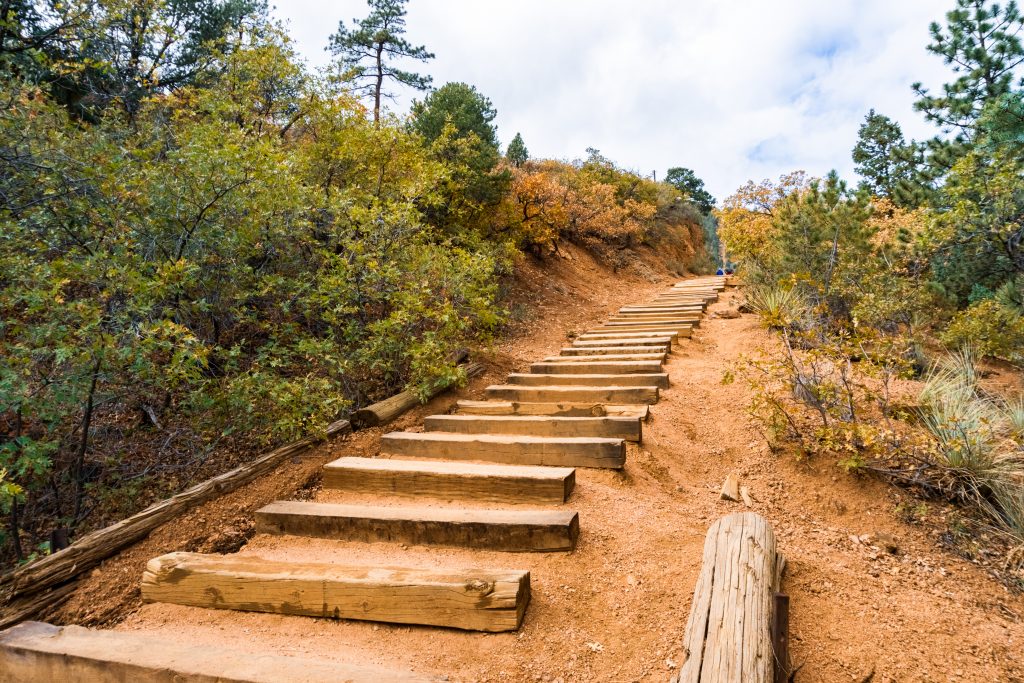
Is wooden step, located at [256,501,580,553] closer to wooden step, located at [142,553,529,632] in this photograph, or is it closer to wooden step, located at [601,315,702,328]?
wooden step, located at [142,553,529,632]

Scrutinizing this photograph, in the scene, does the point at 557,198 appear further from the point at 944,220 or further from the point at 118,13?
the point at 118,13

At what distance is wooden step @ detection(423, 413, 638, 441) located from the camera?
404cm

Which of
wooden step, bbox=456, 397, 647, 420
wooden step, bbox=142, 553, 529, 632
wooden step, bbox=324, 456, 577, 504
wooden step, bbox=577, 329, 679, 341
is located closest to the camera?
wooden step, bbox=142, 553, 529, 632

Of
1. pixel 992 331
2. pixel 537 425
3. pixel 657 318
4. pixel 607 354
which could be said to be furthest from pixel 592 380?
pixel 992 331

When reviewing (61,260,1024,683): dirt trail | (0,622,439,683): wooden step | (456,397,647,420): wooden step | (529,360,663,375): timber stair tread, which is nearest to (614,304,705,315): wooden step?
(529,360,663,375): timber stair tread

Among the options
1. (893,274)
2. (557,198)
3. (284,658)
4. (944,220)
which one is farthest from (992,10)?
(284,658)

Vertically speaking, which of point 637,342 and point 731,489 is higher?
point 637,342

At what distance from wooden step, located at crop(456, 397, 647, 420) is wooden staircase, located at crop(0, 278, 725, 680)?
1 centimetres

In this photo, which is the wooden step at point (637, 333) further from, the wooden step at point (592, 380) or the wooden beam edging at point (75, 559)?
the wooden beam edging at point (75, 559)

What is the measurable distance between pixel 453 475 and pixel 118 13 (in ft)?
15.0

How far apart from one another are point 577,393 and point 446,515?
2.69 m

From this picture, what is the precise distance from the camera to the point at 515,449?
12.4 ft

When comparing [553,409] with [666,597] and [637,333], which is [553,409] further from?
[637,333]

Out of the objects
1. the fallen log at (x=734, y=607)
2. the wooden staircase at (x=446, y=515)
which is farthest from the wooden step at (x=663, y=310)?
the fallen log at (x=734, y=607)
